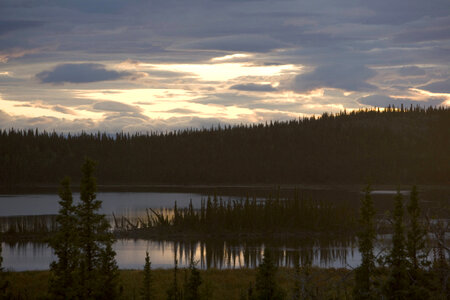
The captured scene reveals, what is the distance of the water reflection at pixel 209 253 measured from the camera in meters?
44.7

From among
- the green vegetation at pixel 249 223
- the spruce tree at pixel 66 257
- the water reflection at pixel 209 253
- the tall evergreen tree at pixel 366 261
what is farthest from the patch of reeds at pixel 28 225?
the tall evergreen tree at pixel 366 261

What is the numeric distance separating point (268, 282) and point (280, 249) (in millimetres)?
29393

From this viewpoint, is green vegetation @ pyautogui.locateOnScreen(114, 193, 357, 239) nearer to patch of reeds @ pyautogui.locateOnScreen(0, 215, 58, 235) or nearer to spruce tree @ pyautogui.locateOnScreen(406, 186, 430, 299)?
patch of reeds @ pyautogui.locateOnScreen(0, 215, 58, 235)

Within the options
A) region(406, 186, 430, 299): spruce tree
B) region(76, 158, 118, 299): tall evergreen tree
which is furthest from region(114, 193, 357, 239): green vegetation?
region(406, 186, 430, 299): spruce tree

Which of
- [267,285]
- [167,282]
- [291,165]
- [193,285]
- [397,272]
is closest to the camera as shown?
[397,272]

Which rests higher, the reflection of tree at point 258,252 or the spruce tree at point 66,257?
the spruce tree at point 66,257

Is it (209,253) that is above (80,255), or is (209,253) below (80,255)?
below

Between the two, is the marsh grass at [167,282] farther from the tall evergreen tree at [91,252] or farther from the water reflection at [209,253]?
the water reflection at [209,253]

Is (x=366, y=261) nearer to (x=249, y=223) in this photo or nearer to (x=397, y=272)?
(x=397, y=272)

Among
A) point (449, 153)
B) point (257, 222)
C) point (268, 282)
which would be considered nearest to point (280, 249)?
point (257, 222)

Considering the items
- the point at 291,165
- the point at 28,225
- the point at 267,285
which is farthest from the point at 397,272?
the point at 291,165

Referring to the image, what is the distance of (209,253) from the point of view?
50.1m

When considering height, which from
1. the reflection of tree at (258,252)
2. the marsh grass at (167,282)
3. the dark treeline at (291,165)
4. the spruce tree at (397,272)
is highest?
the dark treeline at (291,165)

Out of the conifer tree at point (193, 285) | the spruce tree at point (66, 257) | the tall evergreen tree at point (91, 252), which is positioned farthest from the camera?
the tall evergreen tree at point (91, 252)
